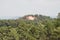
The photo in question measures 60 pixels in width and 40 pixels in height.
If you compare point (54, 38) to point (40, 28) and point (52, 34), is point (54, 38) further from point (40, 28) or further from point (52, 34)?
point (40, 28)

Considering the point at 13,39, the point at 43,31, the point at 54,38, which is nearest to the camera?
the point at 54,38

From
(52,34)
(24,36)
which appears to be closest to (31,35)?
(24,36)

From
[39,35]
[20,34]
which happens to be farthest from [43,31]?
[20,34]

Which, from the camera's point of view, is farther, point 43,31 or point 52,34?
point 43,31

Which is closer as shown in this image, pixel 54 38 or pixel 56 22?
pixel 54 38

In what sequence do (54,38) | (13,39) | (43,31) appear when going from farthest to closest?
(43,31) → (13,39) → (54,38)

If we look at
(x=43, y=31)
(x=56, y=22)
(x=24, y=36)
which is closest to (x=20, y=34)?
(x=24, y=36)

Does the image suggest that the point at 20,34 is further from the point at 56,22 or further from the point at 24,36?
the point at 56,22
